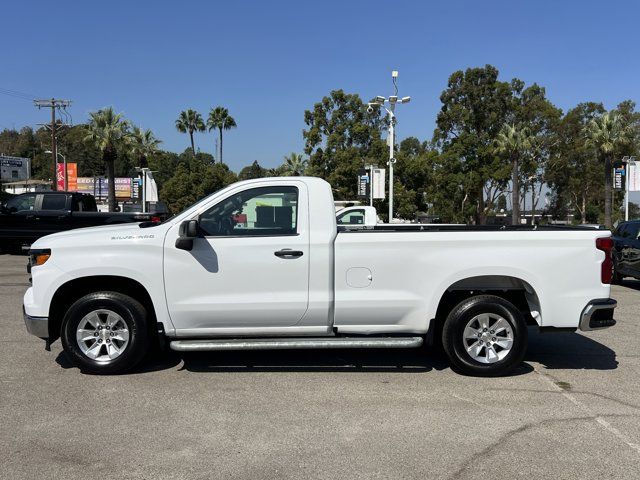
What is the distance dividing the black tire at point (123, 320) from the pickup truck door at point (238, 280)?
349mm

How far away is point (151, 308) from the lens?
220 inches

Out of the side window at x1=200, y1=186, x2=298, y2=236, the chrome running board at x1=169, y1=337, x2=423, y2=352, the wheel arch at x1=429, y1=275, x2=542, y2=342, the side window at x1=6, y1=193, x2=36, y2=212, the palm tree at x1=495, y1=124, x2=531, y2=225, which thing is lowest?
the chrome running board at x1=169, y1=337, x2=423, y2=352

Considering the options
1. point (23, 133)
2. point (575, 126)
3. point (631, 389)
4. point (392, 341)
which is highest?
point (23, 133)

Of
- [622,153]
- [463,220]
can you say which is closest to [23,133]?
[463,220]

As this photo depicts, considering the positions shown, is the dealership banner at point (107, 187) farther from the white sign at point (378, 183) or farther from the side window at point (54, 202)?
the side window at point (54, 202)

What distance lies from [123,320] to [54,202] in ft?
42.8

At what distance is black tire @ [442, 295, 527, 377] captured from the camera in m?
5.46

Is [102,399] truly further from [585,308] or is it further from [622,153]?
[622,153]

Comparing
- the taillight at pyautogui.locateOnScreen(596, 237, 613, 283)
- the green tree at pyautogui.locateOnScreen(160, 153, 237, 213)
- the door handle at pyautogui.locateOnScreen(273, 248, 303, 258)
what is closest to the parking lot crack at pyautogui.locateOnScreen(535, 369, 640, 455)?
the taillight at pyautogui.locateOnScreen(596, 237, 613, 283)

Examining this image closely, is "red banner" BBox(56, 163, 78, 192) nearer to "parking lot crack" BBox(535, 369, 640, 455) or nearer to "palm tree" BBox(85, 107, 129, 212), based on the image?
"palm tree" BBox(85, 107, 129, 212)

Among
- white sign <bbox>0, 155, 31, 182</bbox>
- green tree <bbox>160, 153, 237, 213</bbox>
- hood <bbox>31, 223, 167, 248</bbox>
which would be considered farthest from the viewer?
white sign <bbox>0, 155, 31, 182</bbox>

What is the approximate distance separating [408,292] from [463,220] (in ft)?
138

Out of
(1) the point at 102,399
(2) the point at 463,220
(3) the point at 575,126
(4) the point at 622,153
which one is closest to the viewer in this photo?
(1) the point at 102,399

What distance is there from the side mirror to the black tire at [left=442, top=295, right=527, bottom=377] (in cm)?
263
